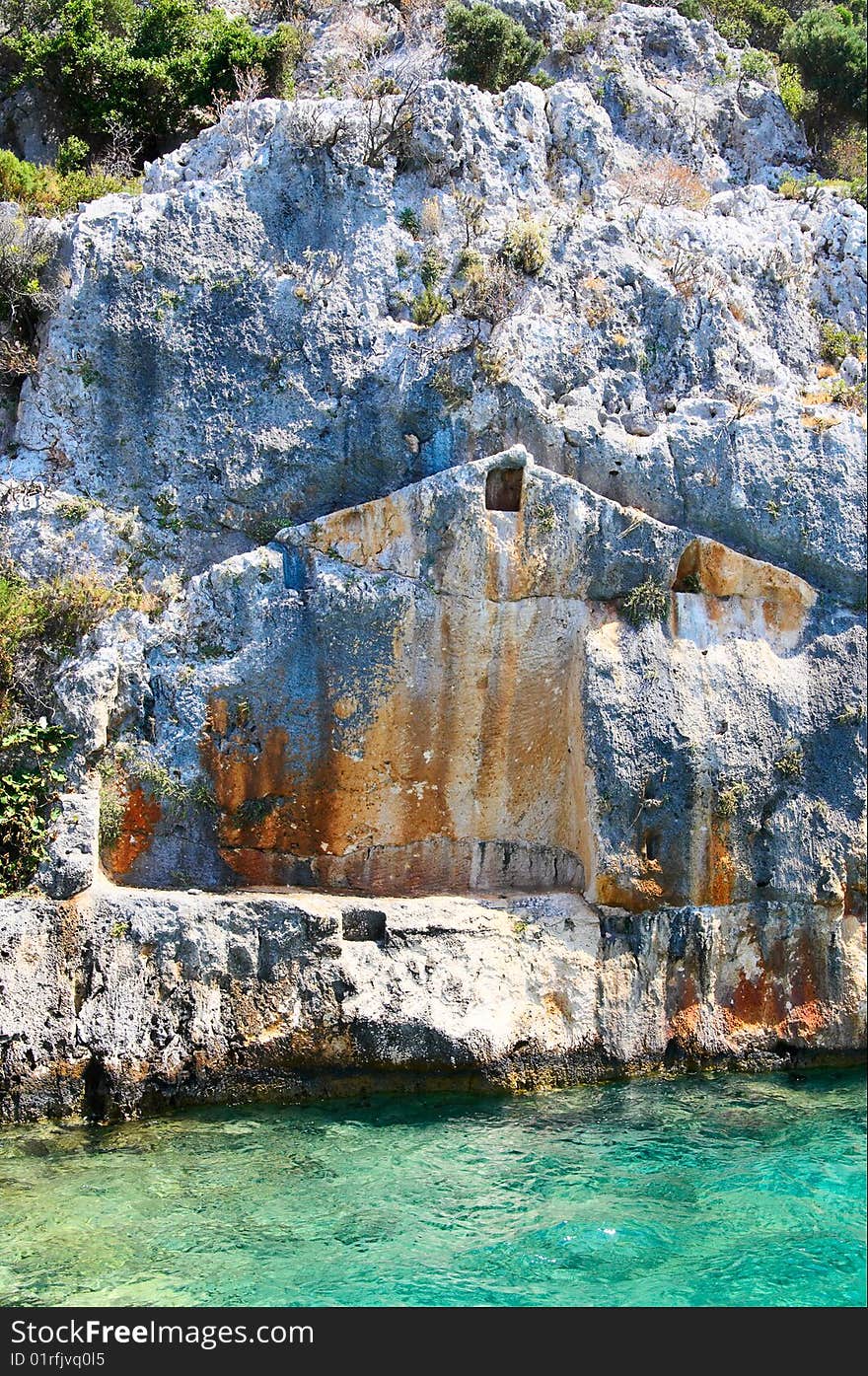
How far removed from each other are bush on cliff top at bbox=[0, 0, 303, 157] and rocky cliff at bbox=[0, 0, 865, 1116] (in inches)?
95.0

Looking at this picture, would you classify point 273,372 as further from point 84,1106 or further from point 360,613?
point 84,1106

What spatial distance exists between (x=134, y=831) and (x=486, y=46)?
32.7 feet

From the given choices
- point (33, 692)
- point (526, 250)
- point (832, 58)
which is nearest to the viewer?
point (33, 692)

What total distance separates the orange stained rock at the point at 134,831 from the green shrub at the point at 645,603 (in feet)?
15.3

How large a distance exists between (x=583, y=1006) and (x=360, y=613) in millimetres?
4050

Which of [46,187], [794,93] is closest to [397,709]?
[46,187]

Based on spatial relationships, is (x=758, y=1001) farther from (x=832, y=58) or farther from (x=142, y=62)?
(x=832, y=58)

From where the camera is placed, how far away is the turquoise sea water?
7762 millimetres

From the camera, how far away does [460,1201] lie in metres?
8.84

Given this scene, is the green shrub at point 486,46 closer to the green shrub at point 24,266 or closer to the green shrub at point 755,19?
the green shrub at point 755,19

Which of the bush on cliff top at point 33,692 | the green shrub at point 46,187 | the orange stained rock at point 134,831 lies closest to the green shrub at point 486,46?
the green shrub at point 46,187

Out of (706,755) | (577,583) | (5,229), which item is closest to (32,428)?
(5,229)

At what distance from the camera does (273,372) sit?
38.1 feet

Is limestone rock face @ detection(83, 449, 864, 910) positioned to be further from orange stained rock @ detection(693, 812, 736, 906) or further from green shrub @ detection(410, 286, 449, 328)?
green shrub @ detection(410, 286, 449, 328)
